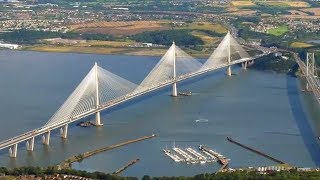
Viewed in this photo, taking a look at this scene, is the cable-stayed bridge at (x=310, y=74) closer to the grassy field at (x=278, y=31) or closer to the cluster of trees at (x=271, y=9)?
the grassy field at (x=278, y=31)

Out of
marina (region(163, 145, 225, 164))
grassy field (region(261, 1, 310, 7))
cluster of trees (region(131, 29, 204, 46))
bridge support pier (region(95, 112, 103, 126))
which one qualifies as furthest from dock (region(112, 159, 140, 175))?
grassy field (region(261, 1, 310, 7))

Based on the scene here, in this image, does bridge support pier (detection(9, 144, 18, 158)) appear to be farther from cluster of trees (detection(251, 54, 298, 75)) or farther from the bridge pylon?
cluster of trees (detection(251, 54, 298, 75))

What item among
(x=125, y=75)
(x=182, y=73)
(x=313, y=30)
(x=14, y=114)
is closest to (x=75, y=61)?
(x=125, y=75)

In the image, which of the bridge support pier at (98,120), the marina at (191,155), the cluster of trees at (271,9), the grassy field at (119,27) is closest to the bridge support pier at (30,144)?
the bridge support pier at (98,120)

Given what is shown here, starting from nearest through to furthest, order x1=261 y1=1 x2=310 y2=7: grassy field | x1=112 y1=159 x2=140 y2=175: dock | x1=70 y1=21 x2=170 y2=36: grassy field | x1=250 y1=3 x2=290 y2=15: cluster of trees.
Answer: x1=112 y1=159 x2=140 y2=175: dock
x1=70 y1=21 x2=170 y2=36: grassy field
x1=250 y1=3 x2=290 y2=15: cluster of trees
x1=261 y1=1 x2=310 y2=7: grassy field

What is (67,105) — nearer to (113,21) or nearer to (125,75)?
(125,75)

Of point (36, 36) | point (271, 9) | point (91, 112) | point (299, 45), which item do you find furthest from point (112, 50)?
point (271, 9)

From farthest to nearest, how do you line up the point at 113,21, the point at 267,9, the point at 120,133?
the point at 267,9 < the point at 113,21 < the point at 120,133
